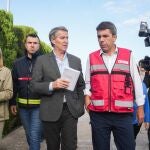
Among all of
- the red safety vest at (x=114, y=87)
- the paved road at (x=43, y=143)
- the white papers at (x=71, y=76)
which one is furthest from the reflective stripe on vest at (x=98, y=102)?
the paved road at (x=43, y=143)

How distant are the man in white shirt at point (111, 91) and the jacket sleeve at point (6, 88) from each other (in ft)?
4.89

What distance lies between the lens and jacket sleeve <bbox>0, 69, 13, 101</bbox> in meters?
6.47

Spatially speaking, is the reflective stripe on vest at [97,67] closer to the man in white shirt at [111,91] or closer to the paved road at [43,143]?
the man in white shirt at [111,91]

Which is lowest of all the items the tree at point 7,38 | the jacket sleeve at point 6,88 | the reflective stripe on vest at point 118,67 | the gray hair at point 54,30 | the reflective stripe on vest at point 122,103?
the reflective stripe on vest at point 122,103

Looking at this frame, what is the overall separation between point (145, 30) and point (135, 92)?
4767 mm

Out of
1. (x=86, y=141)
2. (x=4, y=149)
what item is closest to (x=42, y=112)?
(x=4, y=149)

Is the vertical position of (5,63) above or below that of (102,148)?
above

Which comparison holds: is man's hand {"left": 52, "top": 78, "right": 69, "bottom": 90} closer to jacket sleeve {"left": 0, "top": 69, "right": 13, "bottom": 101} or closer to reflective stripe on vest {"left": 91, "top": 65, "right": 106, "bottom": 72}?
reflective stripe on vest {"left": 91, "top": 65, "right": 106, "bottom": 72}

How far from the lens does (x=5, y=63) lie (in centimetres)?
1041

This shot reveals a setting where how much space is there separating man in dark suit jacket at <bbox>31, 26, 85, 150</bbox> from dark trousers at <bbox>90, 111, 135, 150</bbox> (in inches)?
12.8

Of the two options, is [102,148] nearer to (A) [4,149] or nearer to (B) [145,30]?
(A) [4,149]

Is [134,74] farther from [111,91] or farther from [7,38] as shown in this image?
[7,38]

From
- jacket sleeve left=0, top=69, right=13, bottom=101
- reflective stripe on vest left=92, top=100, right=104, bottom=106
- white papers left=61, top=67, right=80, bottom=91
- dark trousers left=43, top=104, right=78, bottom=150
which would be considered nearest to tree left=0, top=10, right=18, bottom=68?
jacket sleeve left=0, top=69, right=13, bottom=101

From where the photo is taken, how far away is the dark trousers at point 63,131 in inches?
219
